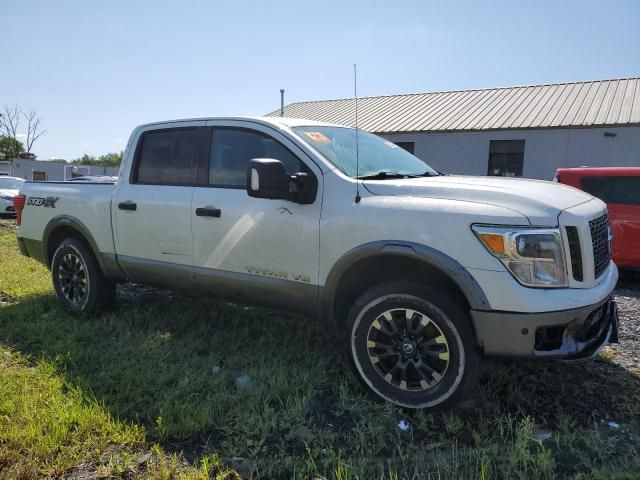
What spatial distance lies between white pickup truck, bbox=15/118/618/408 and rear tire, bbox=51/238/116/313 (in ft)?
1.38

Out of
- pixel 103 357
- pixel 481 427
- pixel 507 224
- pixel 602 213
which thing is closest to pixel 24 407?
pixel 103 357

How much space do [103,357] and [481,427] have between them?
2.71 metres

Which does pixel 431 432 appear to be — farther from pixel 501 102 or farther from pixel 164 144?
pixel 501 102

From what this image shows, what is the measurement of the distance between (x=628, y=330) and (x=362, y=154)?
3.01 m

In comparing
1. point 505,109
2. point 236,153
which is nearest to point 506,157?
point 505,109

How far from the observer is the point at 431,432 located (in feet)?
9.37

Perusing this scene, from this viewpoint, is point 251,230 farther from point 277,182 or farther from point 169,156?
point 169,156

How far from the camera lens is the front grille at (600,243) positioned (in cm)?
300

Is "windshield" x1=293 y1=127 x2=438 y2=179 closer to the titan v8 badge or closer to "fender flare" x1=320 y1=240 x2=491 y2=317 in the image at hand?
"fender flare" x1=320 y1=240 x2=491 y2=317

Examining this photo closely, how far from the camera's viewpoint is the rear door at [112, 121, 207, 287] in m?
4.06

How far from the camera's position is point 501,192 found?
2893mm

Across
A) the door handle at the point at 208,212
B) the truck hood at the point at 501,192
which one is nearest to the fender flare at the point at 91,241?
the door handle at the point at 208,212

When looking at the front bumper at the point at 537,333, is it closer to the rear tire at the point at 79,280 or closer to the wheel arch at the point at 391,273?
the wheel arch at the point at 391,273

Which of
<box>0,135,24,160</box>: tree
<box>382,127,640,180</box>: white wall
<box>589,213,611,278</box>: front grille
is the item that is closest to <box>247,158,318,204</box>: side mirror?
<box>589,213,611,278</box>: front grille
